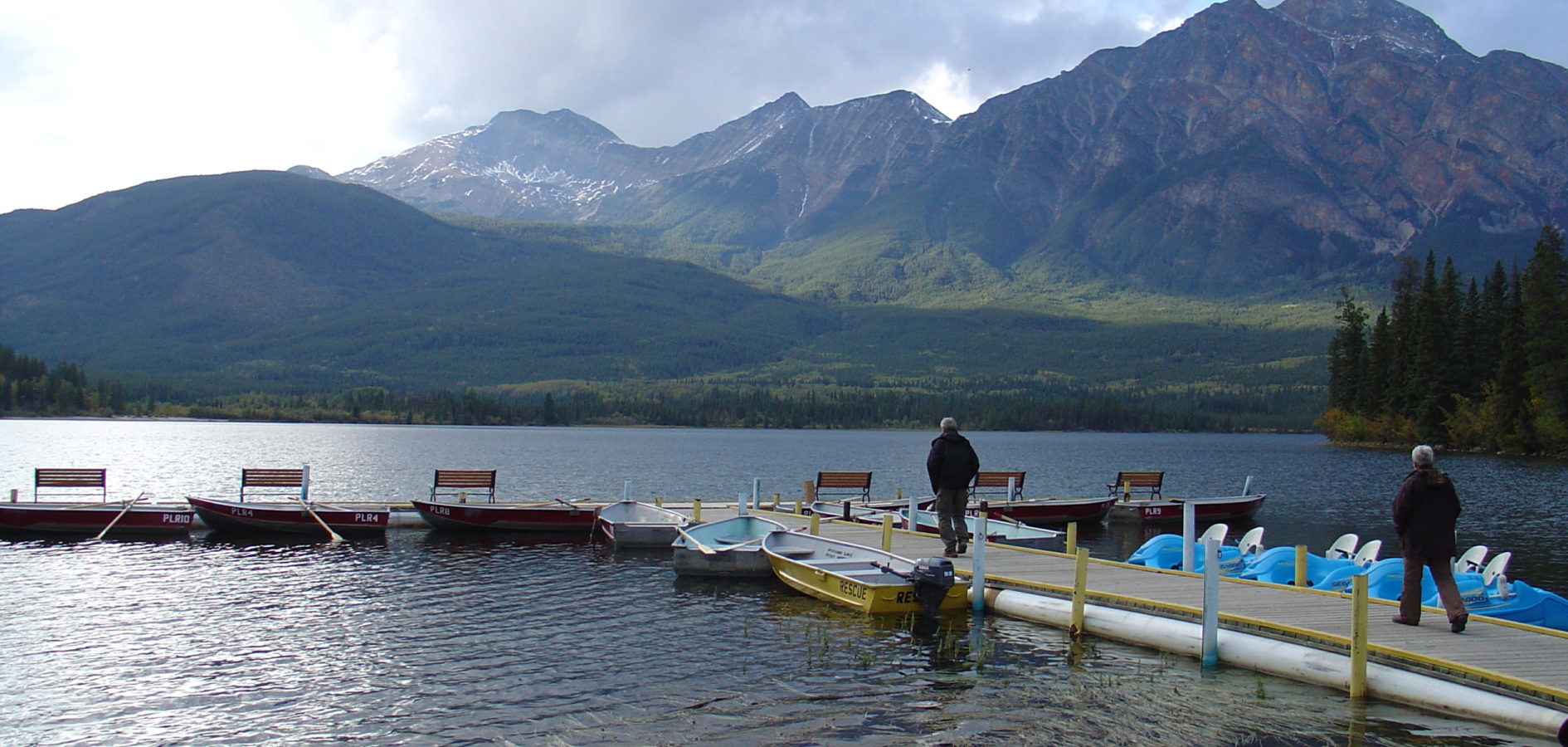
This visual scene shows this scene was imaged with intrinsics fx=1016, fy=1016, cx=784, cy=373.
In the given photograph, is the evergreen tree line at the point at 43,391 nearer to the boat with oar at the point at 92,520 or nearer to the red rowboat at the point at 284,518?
the boat with oar at the point at 92,520

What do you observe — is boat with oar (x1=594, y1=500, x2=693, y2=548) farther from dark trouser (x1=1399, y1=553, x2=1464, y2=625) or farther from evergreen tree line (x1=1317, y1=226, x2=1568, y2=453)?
evergreen tree line (x1=1317, y1=226, x2=1568, y2=453)

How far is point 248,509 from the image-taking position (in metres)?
34.6

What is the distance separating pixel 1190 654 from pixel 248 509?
30549 mm

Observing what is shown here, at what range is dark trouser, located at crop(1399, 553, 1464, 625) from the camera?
15.6 metres

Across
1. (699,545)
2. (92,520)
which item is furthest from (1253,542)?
(92,520)

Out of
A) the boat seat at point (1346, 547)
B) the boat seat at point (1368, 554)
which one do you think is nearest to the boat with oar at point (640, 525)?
the boat seat at point (1346, 547)

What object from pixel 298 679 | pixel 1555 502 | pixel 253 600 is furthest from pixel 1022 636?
pixel 1555 502

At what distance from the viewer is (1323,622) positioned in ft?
56.0

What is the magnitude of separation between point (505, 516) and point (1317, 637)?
89.4 feet

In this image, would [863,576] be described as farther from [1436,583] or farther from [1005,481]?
[1005,481]

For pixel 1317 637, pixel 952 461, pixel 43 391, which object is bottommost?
pixel 1317 637

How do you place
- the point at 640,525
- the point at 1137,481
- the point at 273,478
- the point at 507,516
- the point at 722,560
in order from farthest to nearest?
the point at 1137,481, the point at 273,478, the point at 507,516, the point at 640,525, the point at 722,560

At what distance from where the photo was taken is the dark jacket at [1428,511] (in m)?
15.2

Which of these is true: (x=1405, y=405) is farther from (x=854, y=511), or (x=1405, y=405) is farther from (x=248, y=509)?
(x=248, y=509)
